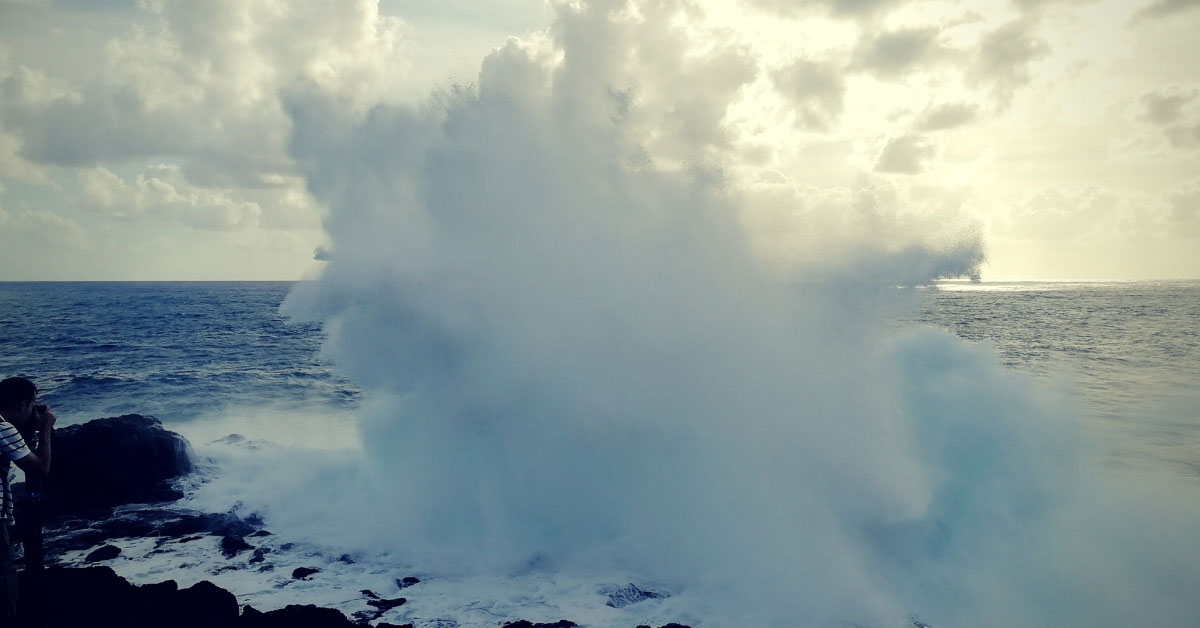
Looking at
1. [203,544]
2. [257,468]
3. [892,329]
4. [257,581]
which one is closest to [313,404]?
[257,468]

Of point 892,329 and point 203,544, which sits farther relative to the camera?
point 892,329

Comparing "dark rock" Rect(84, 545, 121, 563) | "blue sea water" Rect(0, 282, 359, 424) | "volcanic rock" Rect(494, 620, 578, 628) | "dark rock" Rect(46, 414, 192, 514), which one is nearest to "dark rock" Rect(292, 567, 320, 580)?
"dark rock" Rect(84, 545, 121, 563)

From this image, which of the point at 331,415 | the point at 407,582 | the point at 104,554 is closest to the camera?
the point at 407,582

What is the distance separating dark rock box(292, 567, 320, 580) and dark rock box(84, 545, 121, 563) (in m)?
3.42

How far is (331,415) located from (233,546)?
38.4 feet

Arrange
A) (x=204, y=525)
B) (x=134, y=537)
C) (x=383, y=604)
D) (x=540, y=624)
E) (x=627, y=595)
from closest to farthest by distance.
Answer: (x=540, y=624) < (x=383, y=604) < (x=627, y=595) < (x=134, y=537) < (x=204, y=525)

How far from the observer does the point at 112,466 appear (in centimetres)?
1496

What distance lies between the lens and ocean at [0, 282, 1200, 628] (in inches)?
403

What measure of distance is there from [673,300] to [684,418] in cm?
233

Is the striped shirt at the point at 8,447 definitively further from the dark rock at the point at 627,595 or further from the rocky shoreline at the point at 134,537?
the dark rock at the point at 627,595

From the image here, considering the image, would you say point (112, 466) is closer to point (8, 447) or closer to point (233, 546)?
point (233, 546)

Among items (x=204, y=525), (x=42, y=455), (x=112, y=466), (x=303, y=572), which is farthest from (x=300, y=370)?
(x=42, y=455)

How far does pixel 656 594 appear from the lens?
34.0ft

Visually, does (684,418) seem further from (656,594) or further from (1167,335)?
(1167,335)
